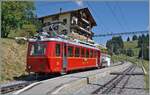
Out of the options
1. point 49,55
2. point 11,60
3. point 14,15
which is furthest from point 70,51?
point 14,15

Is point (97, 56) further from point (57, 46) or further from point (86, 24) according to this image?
point (86, 24)

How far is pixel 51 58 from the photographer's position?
2036cm

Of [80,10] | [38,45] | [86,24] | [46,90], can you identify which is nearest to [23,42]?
[38,45]

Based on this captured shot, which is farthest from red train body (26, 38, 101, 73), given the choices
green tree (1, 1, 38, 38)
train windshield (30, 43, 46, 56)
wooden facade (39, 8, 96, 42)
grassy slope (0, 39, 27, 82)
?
wooden facade (39, 8, 96, 42)

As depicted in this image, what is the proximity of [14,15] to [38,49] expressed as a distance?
19772 mm

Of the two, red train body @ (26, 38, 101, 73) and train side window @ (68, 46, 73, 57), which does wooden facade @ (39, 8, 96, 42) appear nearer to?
train side window @ (68, 46, 73, 57)

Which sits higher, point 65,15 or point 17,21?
point 65,15

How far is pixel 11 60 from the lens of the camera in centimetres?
2542

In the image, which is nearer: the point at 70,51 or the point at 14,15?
the point at 70,51

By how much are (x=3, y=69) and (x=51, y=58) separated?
11.7 ft

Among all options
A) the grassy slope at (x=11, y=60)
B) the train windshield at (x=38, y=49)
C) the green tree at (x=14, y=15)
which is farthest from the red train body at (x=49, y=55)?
the green tree at (x=14, y=15)

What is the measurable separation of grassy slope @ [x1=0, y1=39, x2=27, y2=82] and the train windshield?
1960mm

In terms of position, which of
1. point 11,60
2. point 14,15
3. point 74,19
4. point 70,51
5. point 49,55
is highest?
point 74,19

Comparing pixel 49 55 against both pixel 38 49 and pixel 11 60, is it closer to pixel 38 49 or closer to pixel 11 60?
pixel 38 49
